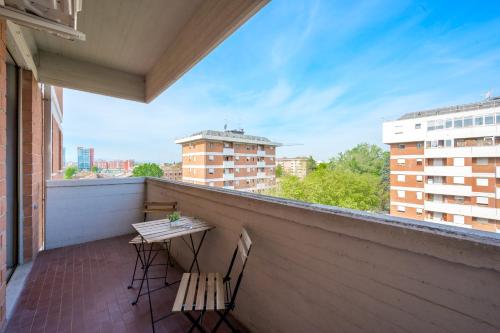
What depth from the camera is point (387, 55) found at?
20.4 ft

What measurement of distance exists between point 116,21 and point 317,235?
2.84m

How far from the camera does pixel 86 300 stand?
6.82 ft

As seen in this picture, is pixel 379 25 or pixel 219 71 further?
pixel 219 71

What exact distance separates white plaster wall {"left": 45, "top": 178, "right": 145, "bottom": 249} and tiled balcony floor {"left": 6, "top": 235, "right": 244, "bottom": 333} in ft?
1.60

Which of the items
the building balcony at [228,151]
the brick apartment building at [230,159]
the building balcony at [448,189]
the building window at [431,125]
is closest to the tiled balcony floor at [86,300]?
the building balcony at [448,189]

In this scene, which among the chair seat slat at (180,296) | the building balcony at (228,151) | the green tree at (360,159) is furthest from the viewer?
the building balcony at (228,151)

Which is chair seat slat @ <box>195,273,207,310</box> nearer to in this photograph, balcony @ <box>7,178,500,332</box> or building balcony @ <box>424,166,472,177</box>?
balcony @ <box>7,178,500,332</box>

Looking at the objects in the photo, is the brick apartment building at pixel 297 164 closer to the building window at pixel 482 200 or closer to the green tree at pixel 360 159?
the green tree at pixel 360 159

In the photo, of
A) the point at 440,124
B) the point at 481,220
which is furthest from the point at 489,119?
the point at 481,220

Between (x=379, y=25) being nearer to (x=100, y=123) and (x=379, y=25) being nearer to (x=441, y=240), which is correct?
(x=441, y=240)

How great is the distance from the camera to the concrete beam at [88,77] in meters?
2.97

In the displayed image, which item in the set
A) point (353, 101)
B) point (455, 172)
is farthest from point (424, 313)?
point (353, 101)

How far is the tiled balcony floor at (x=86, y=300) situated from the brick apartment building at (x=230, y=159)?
10.7 metres

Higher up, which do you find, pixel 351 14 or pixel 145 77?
pixel 351 14
